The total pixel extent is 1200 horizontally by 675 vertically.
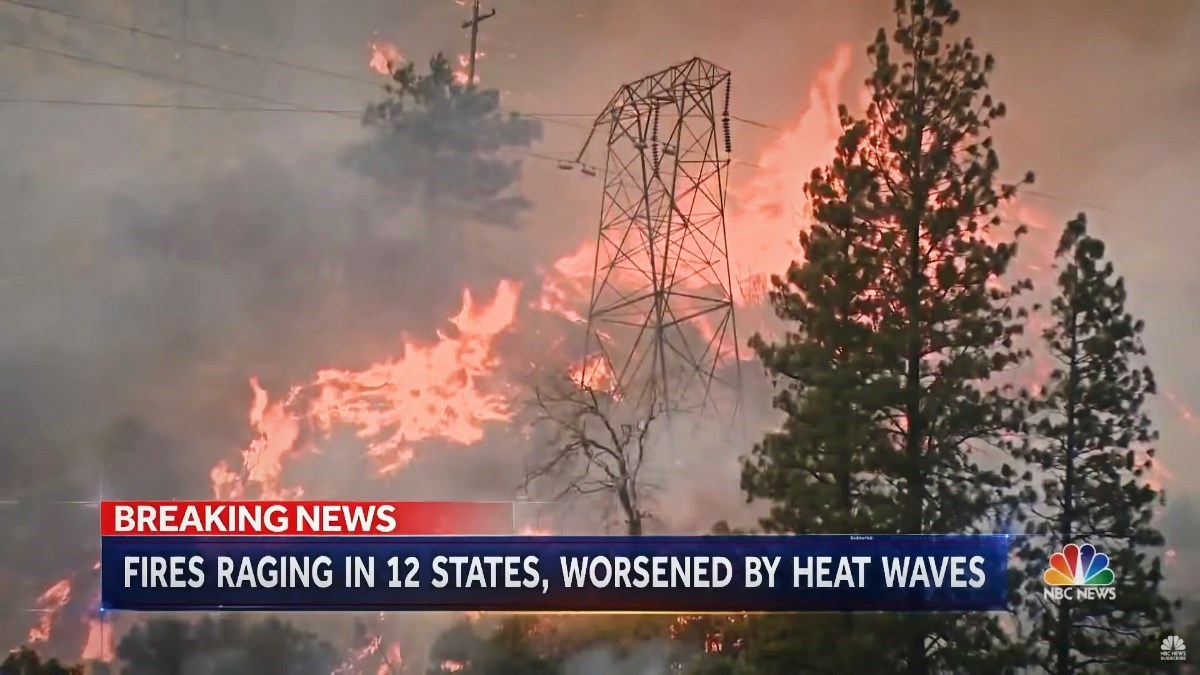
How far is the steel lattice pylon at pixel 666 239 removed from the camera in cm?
200

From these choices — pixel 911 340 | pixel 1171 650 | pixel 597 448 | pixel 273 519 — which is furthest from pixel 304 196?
pixel 1171 650

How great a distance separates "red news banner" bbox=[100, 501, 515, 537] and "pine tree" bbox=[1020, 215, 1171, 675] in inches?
49.4

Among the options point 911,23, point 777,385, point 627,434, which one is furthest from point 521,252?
point 911,23

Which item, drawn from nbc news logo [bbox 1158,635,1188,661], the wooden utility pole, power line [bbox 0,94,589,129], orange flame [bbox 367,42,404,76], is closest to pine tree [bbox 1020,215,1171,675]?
nbc news logo [bbox 1158,635,1188,661]

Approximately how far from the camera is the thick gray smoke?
2.01 metres

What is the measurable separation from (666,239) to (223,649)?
131 centimetres

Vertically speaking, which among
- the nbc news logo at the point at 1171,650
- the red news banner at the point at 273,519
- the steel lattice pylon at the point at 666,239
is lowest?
the nbc news logo at the point at 1171,650

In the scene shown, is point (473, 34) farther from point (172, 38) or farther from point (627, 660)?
point (627, 660)

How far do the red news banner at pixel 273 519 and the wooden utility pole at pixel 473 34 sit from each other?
92 centimetres

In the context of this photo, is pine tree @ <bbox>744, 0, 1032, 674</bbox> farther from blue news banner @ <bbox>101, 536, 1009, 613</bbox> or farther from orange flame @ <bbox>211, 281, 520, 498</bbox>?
orange flame @ <bbox>211, 281, 520, 498</bbox>

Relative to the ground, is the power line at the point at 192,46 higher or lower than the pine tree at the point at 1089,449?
higher

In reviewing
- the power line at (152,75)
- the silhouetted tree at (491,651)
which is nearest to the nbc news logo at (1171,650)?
the silhouetted tree at (491,651)

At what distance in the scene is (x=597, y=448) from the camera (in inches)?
79.1

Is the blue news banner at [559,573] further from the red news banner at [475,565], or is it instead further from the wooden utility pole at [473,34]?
the wooden utility pole at [473,34]
